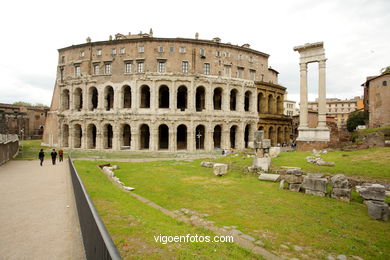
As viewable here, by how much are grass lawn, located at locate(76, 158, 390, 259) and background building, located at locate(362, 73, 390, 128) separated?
32517 mm

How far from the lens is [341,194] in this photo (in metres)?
8.84

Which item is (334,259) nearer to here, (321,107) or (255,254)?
(255,254)

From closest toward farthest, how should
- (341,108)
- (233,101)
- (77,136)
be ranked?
(77,136) < (233,101) < (341,108)

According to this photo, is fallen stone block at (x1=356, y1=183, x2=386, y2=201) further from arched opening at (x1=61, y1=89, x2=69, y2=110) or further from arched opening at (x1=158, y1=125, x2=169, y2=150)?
arched opening at (x1=61, y1=89, x2=69, y2=110)

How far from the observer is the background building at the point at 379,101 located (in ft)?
105

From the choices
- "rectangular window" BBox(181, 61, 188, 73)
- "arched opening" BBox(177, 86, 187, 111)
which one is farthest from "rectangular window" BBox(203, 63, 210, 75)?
"arched opening" BBox(177, 86, 187, 111)

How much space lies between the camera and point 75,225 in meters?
5.62

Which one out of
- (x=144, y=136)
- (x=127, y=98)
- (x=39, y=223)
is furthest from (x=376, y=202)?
(x=127, y=98)

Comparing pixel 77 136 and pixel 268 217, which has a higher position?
pixel 77 136

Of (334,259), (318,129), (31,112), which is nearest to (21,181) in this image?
(334,259)

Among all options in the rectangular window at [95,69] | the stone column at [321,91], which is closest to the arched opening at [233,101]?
the stone column at [321,91]

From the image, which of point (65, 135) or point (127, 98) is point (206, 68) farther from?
point (65, 135)

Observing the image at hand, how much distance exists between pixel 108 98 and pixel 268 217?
34.0 metres

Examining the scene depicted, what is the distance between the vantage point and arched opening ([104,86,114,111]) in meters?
32.0
